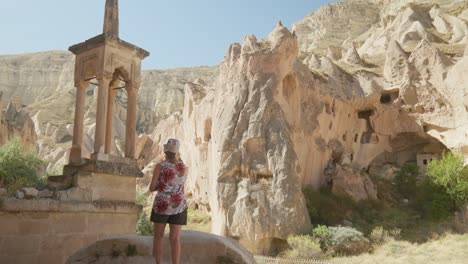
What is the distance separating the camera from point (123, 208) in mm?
8133

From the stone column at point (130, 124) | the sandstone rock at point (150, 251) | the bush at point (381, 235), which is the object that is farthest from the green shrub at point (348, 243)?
the sandstone rock at point (150, 251)

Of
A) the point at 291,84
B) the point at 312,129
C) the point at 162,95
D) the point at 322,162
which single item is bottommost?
the point at 322,162

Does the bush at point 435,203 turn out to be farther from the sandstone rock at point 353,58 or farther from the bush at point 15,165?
the bush at point 15,165

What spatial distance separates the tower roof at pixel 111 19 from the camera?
873 centimetres

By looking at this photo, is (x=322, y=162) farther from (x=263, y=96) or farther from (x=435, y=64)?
(x=435, y=64)

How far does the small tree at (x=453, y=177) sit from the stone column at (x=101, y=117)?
74.6 ft

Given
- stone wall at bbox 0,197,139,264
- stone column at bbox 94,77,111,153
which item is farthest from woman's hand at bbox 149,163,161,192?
stone column at bbox 94,77,111,153

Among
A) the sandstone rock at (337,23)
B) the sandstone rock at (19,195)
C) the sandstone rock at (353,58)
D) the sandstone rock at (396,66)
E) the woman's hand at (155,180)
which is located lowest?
the sandstone rock at (19,195)

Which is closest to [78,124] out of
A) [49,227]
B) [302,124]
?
[49,227]

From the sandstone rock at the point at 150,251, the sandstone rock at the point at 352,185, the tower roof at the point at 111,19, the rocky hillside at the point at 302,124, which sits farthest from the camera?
the sandstone rock at the point at 352,185

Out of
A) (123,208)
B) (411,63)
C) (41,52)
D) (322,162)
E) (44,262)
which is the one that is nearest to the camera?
(44,262)

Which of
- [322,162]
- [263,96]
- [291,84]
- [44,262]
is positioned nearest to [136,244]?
[44,262]

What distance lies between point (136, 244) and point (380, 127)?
30.3 m

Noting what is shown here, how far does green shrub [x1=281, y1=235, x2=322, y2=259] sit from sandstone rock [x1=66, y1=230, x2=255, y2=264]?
15.3 m
